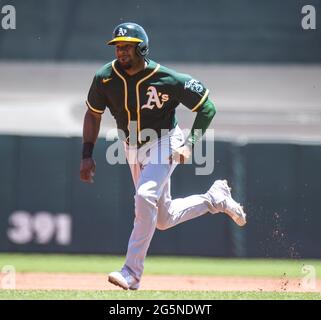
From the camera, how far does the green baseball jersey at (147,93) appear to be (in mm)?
5184

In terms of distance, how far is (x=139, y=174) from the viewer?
17.6ft

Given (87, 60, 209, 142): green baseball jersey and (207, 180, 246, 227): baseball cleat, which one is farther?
(207, 180, 246, 227): baseball cleat

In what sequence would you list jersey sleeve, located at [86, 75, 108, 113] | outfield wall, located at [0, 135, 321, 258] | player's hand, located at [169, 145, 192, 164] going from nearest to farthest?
player's hand, located at [169, 145, 192, 164], jersey sleeve, located at [86, 75, 108, 113], outfield wall, located at [0, 135, 321, 258]

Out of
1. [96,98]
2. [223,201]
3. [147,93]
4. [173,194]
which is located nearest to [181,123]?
[173,194]

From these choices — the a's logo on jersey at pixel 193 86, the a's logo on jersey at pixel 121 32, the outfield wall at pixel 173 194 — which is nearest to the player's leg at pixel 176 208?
the a's logo on jersey at pixel 193 86

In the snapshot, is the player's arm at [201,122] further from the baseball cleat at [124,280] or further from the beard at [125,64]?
the baseball cleat at [124,280]

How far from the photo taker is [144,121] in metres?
5.23

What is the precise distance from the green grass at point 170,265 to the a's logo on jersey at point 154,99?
106 inches

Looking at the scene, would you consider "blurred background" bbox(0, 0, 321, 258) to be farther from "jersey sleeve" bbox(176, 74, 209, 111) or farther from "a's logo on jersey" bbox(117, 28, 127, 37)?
"a's logo on jersey" bbox(117, 28, 127, 37)

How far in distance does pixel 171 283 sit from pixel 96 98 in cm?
185

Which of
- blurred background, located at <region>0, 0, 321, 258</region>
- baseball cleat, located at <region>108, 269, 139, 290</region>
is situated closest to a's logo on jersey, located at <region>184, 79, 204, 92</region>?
baseball cleat, located at <region>108, 269, 139, 290</region>

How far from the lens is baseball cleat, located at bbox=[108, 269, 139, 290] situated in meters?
4.94

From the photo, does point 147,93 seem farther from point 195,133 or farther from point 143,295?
point 143,295
